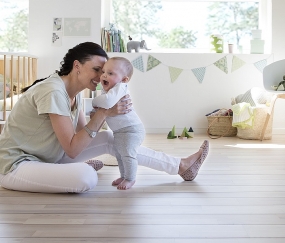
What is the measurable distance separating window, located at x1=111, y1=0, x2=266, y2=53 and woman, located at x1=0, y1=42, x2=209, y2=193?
3043 millimetres

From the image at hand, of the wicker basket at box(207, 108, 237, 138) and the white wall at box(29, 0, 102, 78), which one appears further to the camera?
the white wall at box(29, 0, 102, 78)

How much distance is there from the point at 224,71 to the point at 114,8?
1.43m

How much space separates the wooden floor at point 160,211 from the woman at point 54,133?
7 cm

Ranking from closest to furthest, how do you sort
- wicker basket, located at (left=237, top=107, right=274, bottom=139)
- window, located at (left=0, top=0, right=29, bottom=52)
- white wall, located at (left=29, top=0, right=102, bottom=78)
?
wicker basket, located at (left=237, top=107, right=274, bottom=139), white wall, located at (left=29, top=0, right=102, bottom=78), window, located at (left=0, top=0, right=29, bottom=52)

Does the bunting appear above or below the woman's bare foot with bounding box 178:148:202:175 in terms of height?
above

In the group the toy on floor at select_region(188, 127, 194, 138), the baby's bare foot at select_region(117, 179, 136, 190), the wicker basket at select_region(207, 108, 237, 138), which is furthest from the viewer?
the wicker basket at select_region(207, 108, 237, 138)

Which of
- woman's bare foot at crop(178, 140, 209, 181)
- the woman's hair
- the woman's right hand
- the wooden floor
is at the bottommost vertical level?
the wooden floor

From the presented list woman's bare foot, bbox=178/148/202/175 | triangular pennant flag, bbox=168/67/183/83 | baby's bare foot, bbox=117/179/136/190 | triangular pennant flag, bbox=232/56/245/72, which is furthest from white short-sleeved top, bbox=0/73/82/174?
triangular pennant flag, bbox=232/56/245/72

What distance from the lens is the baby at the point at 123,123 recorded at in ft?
5.97

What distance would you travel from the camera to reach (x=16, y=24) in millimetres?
4801

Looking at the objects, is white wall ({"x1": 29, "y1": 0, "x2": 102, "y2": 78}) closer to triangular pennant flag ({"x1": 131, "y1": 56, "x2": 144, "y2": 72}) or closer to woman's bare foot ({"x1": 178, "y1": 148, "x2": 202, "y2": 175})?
triangular pennant flag ({"x1": 131, "y1": 56, "x2": 144, "y2": 72})

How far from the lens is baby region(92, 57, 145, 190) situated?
182 centimetres

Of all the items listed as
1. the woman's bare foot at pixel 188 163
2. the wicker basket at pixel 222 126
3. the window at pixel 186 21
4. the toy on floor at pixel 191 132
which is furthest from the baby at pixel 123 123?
the window at pixel 186 21

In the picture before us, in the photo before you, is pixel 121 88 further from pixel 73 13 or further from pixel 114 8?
pixel 114 8
